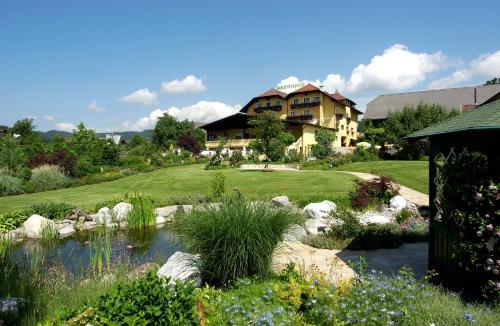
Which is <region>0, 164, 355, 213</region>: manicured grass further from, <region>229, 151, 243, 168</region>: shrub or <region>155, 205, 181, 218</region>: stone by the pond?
<region>229, 151, 243, 168</region>: shrub

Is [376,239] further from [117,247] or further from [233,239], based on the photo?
[117,247]

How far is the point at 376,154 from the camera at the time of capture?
95.5ft

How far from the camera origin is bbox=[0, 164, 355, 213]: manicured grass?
50.2ft

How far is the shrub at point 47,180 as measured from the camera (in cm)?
2177

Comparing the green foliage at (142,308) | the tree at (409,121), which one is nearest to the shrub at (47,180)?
the green foliage at (142,308)

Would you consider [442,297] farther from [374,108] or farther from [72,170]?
[374,108]

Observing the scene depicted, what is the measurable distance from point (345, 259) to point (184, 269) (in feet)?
9.88

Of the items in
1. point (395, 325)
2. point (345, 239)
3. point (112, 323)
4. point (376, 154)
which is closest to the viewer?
point (112, 323)

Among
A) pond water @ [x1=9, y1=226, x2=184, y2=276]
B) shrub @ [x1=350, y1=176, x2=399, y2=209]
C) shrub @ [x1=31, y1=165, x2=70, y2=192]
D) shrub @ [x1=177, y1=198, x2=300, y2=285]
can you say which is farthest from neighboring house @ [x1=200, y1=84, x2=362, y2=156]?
shrub @ [x1=177, y1=198, x2=300, y2=285]

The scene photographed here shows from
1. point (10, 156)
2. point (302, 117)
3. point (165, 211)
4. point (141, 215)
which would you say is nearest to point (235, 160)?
point (165, 211)

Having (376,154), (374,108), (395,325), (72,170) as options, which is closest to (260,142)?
(376,154)

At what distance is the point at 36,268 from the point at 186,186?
14.0m

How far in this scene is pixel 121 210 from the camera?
40.1 ft

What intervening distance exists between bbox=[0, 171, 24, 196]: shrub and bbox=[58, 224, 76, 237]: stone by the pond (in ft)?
37.5
